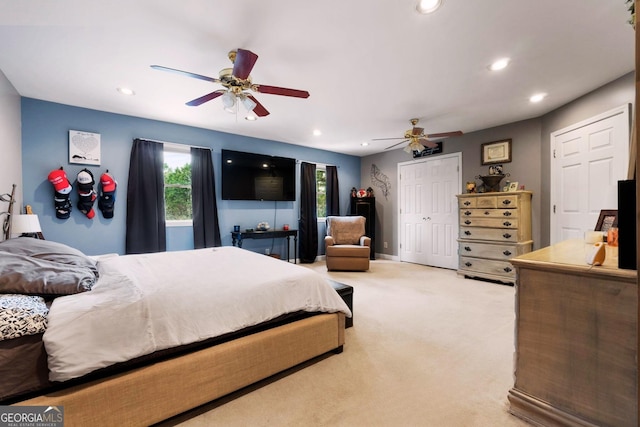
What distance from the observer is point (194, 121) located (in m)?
3.92

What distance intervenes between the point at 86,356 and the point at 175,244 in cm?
319

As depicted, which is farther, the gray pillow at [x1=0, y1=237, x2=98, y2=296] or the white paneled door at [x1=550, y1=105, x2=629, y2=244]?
the white paneled door at [x1=550, y1=105, x2=629, y2=244]

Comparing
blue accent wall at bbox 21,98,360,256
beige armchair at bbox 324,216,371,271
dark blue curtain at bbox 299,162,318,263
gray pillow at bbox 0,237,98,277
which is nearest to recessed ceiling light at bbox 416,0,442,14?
gray pillow at bbox 0,237,98,277

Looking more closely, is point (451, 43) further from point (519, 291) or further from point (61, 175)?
point (61, 175)

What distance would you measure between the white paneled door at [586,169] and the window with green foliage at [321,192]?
3.93 m

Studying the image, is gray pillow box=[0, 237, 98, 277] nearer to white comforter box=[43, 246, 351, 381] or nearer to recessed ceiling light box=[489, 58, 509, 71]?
white comforter box=[43, 246, 351, 381]

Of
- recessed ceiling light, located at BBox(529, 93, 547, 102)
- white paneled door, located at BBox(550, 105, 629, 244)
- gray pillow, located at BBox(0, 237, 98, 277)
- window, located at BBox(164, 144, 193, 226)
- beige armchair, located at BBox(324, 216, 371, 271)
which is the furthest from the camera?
beige armchair, located at BBox(324, 216, 371, 271)

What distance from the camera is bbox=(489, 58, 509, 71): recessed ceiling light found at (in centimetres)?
234

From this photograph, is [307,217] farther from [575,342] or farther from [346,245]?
[575,342]

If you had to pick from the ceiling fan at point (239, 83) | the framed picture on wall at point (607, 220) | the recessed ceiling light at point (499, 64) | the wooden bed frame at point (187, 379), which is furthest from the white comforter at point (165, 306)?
the recessed ceiling light at point (499, 64)

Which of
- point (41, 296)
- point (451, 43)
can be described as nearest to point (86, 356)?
point (41, 296)

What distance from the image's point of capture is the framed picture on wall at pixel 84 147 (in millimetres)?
3283

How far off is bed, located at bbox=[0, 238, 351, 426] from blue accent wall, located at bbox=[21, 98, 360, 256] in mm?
1966

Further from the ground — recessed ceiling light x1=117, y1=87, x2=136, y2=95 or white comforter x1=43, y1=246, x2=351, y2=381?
recessed ceiling light x1=117, y1=87, x2=136, y2=95
